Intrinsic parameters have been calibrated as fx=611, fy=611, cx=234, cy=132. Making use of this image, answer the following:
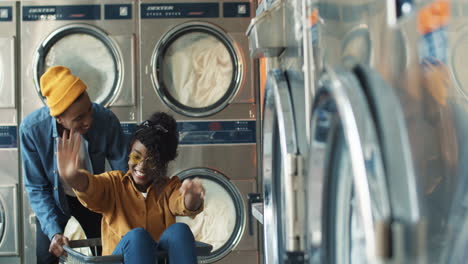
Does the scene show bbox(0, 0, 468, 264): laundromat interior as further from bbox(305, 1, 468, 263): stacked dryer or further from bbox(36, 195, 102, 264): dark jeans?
bbox(36, 195, 102, 264): dark jeans

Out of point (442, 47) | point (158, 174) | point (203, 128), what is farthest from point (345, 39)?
point (203, 128)

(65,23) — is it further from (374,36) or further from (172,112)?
(374,36)

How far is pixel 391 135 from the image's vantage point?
2.49 feet

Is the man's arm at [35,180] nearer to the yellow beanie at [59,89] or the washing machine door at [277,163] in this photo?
the yellow beanie at [59,89]

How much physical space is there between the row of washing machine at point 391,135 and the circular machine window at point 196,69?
7.80ft

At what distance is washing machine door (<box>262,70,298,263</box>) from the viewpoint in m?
1.38

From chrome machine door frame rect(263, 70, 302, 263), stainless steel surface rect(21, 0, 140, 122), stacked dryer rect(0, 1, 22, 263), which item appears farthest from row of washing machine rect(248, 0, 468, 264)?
stacked dryer rect(0, 1, 22, 263)

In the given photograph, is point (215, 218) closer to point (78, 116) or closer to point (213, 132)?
point (213, 132)

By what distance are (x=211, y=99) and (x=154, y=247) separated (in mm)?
1692

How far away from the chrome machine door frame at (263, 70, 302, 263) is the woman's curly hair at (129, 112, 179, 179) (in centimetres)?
70

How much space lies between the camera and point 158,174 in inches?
92.4

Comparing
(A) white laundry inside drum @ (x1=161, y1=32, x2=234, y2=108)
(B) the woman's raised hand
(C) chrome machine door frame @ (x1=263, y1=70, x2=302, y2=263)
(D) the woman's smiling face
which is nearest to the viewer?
(C) chrome machine door frame @ (x1=263, y1=70, x2=302, y2=263)

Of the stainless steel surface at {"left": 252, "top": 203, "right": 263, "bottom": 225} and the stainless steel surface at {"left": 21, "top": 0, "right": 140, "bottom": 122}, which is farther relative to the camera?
the stainless steel surface at {"left": 21, "top": 0, "right": 140, "bottom": 122}

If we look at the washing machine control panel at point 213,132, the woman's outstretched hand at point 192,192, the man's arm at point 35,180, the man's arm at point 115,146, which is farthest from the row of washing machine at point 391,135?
the washing machine control panel at point 213,132
